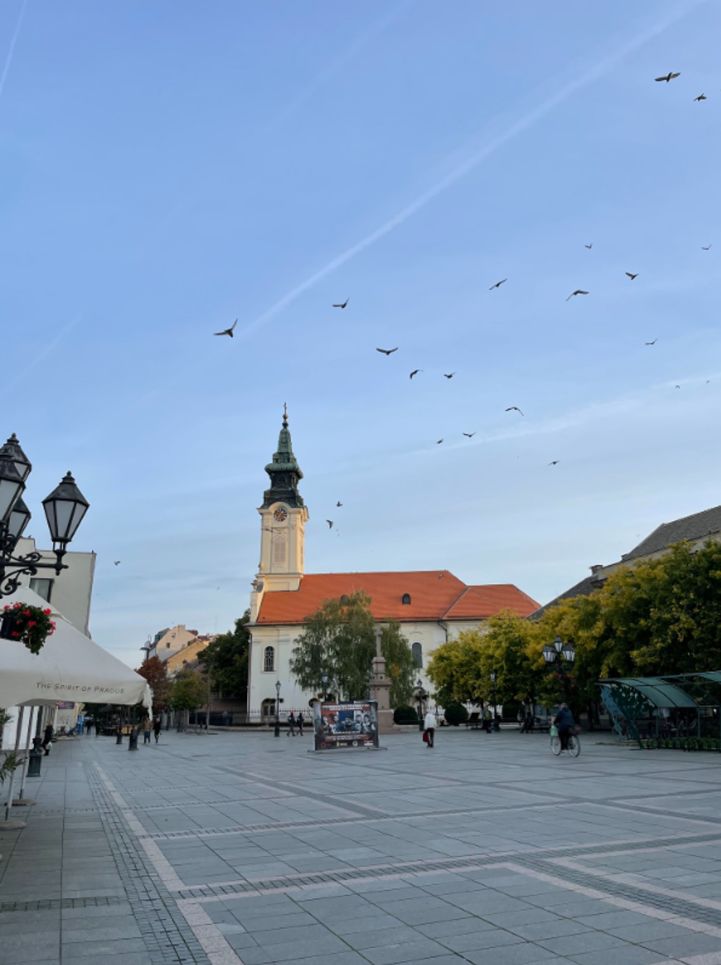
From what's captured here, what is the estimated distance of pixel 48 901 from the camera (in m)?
6.99

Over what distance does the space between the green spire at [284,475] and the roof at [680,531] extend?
149 feet

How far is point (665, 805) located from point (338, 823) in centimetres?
541

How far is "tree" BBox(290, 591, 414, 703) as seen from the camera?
205ft

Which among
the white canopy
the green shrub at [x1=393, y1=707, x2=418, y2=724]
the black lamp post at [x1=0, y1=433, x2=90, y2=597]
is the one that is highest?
the black lamp post at [x1=0, y1=433, x2=90, y2=597]

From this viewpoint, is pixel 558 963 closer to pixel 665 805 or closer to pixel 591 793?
pixel 665 805

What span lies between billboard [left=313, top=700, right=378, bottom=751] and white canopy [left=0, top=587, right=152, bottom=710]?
19.4 m

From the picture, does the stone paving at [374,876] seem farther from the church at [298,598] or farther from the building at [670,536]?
the church at [298,598]

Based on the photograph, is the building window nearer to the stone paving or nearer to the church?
the church

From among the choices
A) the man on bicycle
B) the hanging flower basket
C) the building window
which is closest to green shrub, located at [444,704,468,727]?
the building window

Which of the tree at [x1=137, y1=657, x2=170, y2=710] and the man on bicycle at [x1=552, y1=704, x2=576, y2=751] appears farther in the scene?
the tree at [x1=137, y1=657, x2=170, y2=710]

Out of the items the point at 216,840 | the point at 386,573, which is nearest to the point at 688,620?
the point at 216,840

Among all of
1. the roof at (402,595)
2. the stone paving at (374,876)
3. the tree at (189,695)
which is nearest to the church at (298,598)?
the roof at (402,595)

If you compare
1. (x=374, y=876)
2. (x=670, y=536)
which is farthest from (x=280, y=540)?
(x=374, y=876)

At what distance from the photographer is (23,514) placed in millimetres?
9281
